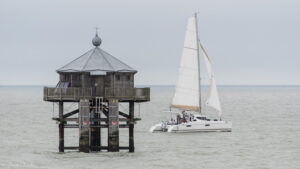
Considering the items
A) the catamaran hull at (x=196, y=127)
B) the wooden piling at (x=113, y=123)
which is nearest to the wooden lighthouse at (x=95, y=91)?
the wooden piling at (x=113, y=123)

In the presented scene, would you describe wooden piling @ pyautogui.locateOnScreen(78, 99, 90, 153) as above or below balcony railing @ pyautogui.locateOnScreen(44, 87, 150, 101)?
below

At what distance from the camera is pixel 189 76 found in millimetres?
80375

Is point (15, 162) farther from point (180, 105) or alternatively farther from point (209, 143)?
point (180, 105)

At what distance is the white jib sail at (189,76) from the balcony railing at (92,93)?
107 feet

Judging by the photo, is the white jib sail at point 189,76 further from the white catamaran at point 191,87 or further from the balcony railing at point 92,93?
the balcony railing at point 92,93

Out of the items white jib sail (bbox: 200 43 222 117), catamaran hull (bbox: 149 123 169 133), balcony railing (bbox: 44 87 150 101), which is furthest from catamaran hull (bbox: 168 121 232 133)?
balcony railing (bbox: 44 87 150 101)

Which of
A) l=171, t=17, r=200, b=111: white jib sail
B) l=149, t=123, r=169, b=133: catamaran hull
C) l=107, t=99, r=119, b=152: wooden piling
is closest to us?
l=107, t=99, r=119, b=152: wooden piling

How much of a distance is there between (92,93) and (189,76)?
3462 cm

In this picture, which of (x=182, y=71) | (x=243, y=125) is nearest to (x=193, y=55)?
(x=182, y=71)

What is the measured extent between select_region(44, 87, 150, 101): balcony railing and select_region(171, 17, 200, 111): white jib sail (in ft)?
107

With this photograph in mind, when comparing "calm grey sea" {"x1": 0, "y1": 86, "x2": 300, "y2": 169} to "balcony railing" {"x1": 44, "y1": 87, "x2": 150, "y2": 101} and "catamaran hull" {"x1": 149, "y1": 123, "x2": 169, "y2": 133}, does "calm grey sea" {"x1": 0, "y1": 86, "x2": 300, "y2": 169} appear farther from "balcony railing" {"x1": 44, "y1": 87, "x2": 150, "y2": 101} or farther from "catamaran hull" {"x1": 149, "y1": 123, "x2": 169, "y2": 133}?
"balcony railing" {"x1": 44, "y1": 87, "x2": 150, "y2": 101}

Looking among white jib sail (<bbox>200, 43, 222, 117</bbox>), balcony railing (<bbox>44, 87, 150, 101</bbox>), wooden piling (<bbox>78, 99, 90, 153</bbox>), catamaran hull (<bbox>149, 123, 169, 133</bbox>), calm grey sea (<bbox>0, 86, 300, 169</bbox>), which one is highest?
white jib sail (<bbox>200, 43, 222, 117</bbox>)

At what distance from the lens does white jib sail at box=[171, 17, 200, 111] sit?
79.1 m

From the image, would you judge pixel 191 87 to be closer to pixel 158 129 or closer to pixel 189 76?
pixel 189 76
